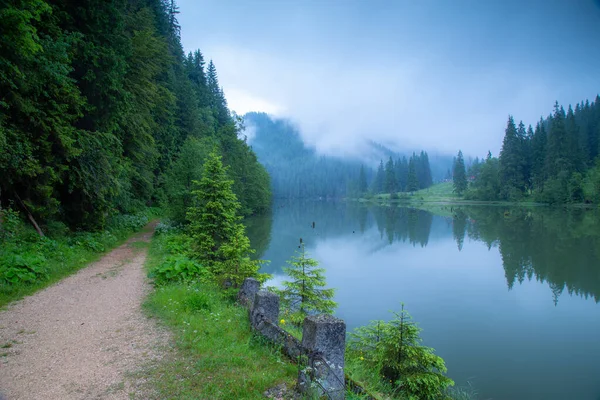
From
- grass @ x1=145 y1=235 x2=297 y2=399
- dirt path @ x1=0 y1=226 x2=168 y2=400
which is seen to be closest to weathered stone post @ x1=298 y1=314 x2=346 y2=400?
grass @ x1=145 y1=235 x2=297 y2=399

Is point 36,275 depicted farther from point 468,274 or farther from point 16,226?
point 468,274

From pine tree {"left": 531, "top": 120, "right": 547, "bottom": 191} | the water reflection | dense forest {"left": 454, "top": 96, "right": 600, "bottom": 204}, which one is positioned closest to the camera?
the water reflection

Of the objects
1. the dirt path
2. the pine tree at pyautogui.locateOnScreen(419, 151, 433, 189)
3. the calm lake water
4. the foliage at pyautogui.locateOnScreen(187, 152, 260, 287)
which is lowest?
the calm lake water

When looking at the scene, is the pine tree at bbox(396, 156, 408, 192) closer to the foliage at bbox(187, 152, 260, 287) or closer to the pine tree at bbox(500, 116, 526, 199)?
the pine tree at bbox(500, 116, 526, 199)

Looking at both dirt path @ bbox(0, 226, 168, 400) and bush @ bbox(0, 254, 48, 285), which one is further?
bush @ bbox(0, 254, 48, 285)

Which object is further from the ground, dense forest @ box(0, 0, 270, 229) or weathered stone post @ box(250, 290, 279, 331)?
dense forest @ box(0, 0, 270, 229)

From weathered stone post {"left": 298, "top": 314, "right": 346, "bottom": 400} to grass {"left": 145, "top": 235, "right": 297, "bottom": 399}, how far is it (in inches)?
21.5

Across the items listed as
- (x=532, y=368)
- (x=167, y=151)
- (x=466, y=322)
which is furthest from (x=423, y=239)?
(x=167, y=151)

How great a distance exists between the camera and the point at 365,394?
392cm

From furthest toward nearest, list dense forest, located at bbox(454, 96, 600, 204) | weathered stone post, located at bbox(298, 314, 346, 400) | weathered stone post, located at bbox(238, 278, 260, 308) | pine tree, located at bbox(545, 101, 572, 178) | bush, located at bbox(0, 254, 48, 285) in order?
1. pine tree, located at bbox(545, 101, 572, 178)
2. dense forest, located at bbox(454, 96, 600, 204)
3. bush, located at bbox(0, 254, 48, 285)
4. weathered stone post, located at bbox(238, 278, 260, 308)
5. weathered stone post, located at bbox(298, 314, 346, 400)

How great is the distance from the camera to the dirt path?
4348 millimetres

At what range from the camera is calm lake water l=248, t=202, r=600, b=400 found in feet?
29.3

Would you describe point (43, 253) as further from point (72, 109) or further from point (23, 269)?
point (72, 109)

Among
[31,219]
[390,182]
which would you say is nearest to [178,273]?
[31,219]
